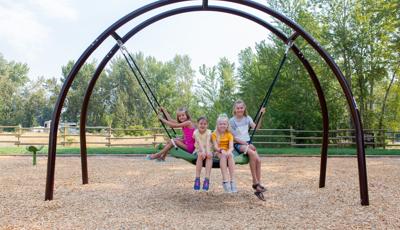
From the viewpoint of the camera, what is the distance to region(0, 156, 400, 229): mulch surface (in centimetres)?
375

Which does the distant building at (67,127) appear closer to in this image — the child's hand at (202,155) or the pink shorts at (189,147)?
the pink shorts at (189,147)

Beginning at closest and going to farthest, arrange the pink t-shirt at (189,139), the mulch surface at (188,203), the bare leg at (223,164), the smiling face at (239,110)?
the mulch surface at (188,203) < the bare leg at (223,164) < the pink t-shirt at (189,139) < the smiling face at (239,110)

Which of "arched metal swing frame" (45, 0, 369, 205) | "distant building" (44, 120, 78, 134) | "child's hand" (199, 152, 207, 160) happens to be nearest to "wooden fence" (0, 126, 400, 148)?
"distant building" (44, 120, 78, 134)

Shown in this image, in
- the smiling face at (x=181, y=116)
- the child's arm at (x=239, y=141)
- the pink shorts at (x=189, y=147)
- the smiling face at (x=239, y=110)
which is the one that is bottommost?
the pink shorts at (x=189, y=147)

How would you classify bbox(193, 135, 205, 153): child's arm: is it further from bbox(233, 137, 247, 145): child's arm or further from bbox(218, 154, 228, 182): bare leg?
bbox(233, 137, 247, 145): child's arm

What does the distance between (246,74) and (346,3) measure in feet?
20.9

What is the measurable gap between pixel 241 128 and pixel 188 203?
3.84ft

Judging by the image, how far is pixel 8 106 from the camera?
43.7m

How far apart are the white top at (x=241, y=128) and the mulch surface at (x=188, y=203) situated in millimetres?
849

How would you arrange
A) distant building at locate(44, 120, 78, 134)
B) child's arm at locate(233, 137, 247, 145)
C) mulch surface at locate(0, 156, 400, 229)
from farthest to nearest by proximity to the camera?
distant building at locate(44, 120, 78, 134) → child's arm at locate(233, 137, 247, 145) → mulch surface at locate(0, 156, 400, 229)

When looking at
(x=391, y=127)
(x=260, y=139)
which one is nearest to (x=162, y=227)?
(x=260, y=139)

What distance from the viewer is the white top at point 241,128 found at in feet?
15.6

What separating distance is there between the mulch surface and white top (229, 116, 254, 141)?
2.78 feet

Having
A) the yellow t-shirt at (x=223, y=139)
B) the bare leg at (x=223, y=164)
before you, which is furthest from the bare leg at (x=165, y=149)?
the bare leg at (x=223, y=164)
